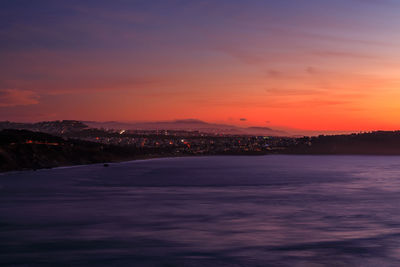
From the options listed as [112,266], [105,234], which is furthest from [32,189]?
[112,266]

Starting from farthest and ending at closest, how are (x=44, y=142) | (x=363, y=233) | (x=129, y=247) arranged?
(x=44, y=142), (x=363, y=233), (x=129, y=247)

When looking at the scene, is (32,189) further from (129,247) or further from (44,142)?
(44,142)

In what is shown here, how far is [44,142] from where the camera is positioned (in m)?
130

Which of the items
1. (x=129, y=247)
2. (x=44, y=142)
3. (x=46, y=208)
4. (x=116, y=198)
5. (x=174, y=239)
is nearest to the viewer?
(x=129, y=247)

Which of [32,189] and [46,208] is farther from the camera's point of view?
[32,189]

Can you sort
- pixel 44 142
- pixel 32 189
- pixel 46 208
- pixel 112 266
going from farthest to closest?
pixel 44 142, pixel 32 189, pixel 46 208, pixel 112 266

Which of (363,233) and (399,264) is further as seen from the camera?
(363,233)

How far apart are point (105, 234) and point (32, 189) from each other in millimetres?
28670

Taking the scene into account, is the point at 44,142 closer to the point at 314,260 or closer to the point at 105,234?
the point at 105,234

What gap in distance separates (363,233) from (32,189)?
37253 mm

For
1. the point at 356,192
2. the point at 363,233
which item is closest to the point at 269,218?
the point at 363,233

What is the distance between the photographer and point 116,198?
47.3 m

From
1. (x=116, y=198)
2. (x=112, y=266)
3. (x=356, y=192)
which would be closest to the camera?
(x=112, y=266)

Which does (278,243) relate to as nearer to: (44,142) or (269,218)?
(269,218)
